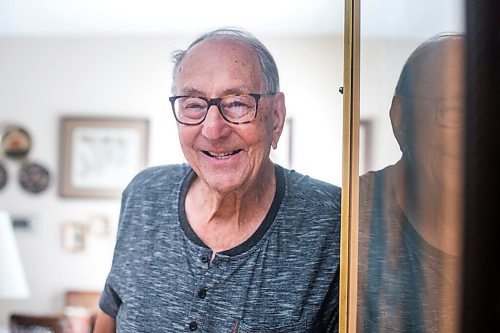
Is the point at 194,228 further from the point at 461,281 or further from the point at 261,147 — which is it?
the point at 461,281

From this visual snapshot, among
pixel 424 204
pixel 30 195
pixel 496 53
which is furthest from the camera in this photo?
pixel 30 195

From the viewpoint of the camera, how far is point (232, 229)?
1.08 metres

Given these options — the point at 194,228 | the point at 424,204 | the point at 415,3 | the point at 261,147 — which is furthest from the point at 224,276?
the point at 415,3

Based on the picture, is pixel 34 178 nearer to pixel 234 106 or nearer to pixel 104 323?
pixel 104 323

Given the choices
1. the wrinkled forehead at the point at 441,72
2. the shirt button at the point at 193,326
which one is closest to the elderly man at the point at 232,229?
the shirt button at the point at 193,326

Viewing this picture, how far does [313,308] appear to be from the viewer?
1054 mm

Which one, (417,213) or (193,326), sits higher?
(417,213)

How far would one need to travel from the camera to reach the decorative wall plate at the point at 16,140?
Answer: 119 cm

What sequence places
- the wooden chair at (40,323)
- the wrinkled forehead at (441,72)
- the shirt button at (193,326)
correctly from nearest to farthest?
1. the wrinkled forehead at (441,72)
2. the shirt button at (193,326)
3. the wooden chair at (40,323)

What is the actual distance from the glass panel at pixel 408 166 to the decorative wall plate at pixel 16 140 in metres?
0.56

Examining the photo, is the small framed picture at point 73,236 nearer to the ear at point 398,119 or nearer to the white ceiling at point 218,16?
the white ceiling at point 218,16

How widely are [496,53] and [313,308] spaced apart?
0.45 m

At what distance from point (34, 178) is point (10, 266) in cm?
15

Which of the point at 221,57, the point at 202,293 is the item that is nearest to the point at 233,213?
the point at 202,293
